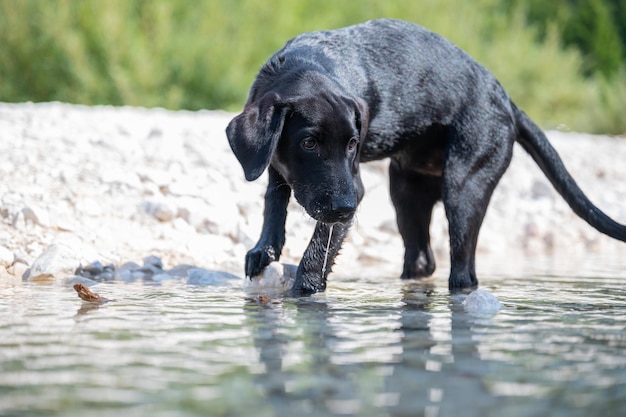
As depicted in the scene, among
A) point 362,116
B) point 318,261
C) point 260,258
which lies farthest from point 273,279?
point 362,116

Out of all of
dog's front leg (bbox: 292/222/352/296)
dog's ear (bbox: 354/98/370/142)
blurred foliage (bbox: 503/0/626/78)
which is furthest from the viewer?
blurred foliage (bbox: 503/0/626/78)

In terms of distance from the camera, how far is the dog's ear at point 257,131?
4.45m

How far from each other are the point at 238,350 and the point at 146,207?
3.63 m

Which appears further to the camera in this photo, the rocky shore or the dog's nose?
the rocky shore

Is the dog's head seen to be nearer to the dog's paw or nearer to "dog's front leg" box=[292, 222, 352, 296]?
"dog's front leg" box=[292, 222, 352, 296]

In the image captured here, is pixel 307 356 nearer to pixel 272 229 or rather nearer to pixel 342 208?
pixel 342 208

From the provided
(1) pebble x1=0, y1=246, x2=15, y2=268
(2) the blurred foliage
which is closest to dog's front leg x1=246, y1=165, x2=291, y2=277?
(1) pebble x1=0, y1=246, x2=15, y2=268

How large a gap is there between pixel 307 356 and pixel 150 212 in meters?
3.75

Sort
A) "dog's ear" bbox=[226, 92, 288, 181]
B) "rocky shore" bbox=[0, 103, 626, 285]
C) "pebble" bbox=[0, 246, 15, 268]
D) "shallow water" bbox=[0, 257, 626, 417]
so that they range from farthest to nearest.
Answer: "rocky shore" bbox=[0, 103, 626, 285] < "pebble" bbox=[0, 246, 15, 268] < "dog's ear" bbox=[226, 92, 288, 181] < "shallow water" bbox=[0, 257, 626, 417]

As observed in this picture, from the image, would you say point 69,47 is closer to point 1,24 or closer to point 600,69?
point 1,24

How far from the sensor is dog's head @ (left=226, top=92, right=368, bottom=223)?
440 centimetres

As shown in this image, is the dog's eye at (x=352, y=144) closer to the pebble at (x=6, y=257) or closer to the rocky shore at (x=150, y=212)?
the rocky shore at (x=150, y=212)

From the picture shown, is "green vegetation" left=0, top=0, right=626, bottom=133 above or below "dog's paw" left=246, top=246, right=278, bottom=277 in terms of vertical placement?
above

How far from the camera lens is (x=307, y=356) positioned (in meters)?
2.98
